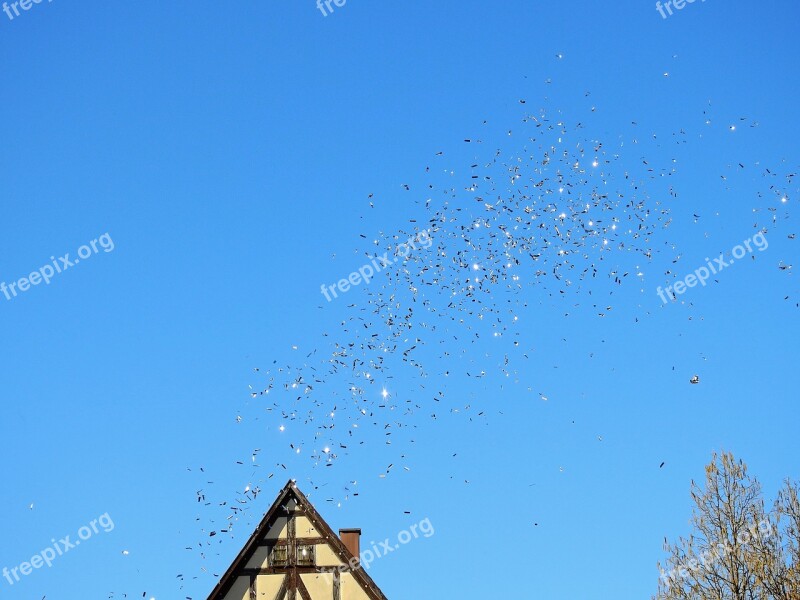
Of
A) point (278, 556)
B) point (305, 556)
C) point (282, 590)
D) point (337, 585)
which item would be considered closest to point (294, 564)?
point (305, 556)

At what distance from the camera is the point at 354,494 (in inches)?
653

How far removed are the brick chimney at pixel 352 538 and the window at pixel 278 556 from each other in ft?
5.42

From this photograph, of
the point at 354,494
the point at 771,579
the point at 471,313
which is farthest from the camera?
the point at 771,579

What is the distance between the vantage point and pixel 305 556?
62.6 ft

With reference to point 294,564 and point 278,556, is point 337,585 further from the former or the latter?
point 278,556

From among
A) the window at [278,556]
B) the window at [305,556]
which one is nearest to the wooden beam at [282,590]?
the window at [278,556]

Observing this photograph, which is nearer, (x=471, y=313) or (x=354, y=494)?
(x=471, y=313)

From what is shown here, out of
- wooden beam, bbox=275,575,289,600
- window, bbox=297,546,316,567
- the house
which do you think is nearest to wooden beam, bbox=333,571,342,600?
the house

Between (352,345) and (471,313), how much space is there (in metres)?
3.23

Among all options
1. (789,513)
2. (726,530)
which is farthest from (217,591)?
(789,513)

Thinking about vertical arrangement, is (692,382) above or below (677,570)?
above

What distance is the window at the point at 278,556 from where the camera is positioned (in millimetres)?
19078

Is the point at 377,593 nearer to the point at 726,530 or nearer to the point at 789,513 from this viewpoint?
the point at 726,530

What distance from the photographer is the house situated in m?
18.8
